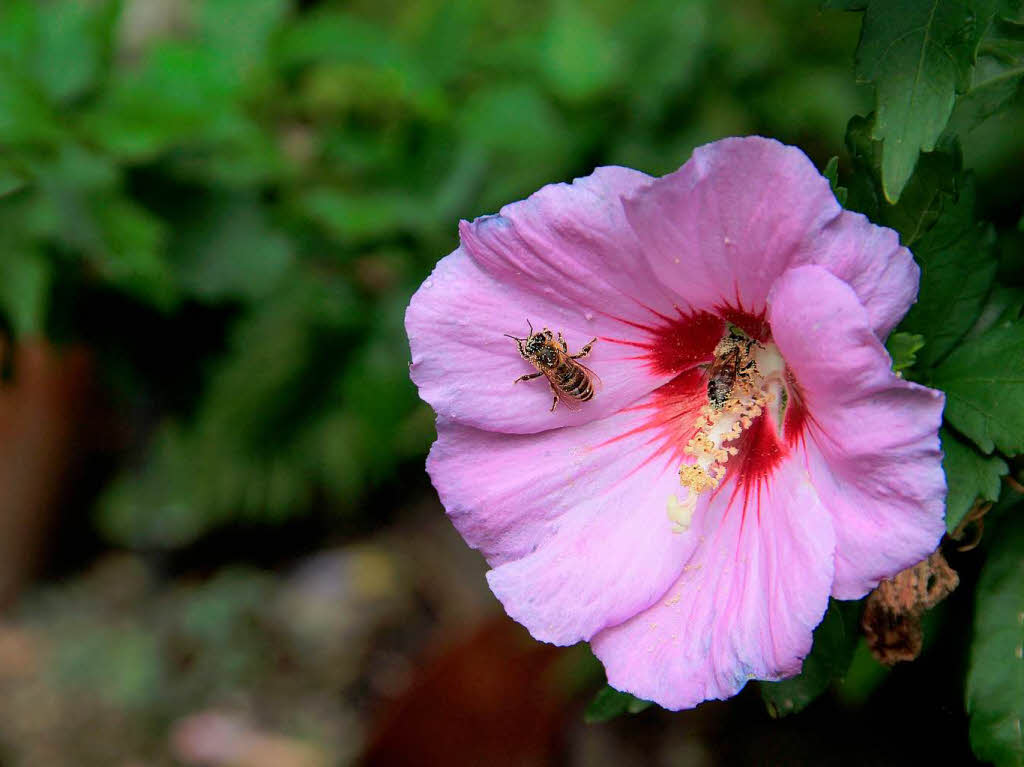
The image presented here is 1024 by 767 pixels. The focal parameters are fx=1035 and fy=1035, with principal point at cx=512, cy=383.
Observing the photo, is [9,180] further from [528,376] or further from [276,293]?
[528,376]

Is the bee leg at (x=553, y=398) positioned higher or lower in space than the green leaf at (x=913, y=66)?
lower

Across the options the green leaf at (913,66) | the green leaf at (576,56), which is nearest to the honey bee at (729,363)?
the green leaf at (913,66)

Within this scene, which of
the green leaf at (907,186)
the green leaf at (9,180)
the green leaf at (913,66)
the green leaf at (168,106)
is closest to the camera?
the green leaf at (913,66)

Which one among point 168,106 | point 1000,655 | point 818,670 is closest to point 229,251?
point 168,106

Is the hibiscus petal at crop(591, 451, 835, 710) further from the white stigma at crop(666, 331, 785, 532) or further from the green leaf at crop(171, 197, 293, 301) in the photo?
the green leaf at crop(171, 197, 293, 301)

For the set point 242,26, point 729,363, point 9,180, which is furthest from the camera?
point 242,26

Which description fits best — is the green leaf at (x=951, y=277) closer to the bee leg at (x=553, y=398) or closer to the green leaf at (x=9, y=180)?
the bee leg at (x=553, y=398)

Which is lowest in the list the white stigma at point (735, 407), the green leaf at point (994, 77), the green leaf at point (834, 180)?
the white stigma at point (735, 407)
